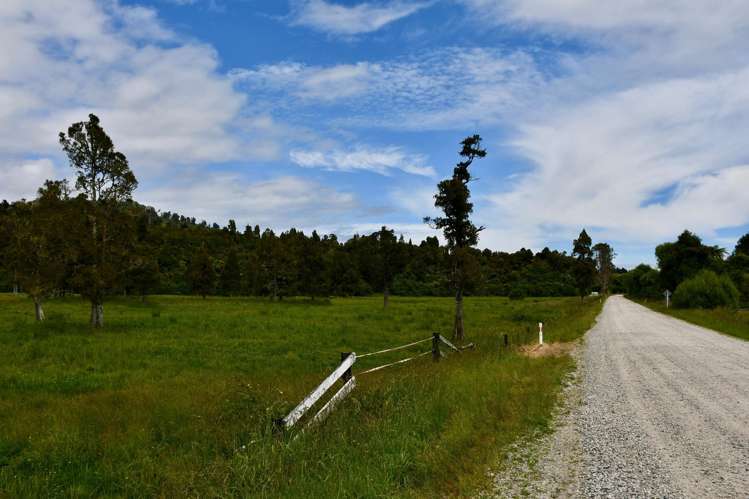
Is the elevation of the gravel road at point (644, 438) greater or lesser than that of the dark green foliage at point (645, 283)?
lesser

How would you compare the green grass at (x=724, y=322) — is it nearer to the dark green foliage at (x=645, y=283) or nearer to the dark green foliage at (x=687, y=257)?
the dark green foliage at (x=687, y=257)

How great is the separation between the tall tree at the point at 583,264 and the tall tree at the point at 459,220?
66.1 m

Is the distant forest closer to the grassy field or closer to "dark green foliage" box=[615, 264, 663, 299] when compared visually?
the grassy field

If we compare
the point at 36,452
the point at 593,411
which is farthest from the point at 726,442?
the point at 36,452

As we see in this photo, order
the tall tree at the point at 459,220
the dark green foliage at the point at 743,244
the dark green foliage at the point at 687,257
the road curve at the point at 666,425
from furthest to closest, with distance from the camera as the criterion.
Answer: the dark green foliage at the point at 743,244 < the dark green foliage at the point at 687,257 < the tall tree at the point at 459,220 < the road curve at the point at 666,425

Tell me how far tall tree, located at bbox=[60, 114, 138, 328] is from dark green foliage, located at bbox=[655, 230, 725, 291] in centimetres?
6165

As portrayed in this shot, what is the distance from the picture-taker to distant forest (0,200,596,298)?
1151 inches

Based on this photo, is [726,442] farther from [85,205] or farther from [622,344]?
[85,205]

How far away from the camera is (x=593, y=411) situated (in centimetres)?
963

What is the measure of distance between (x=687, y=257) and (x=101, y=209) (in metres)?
63.8

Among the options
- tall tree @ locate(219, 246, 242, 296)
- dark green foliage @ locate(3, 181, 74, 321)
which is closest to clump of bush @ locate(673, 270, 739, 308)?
dark green foliage @ locate(3, 181, 74, 321)

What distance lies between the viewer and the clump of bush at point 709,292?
146ft

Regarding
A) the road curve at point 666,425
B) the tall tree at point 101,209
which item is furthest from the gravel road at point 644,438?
the tall tree at point 101,209

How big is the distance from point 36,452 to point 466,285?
21.1 m
